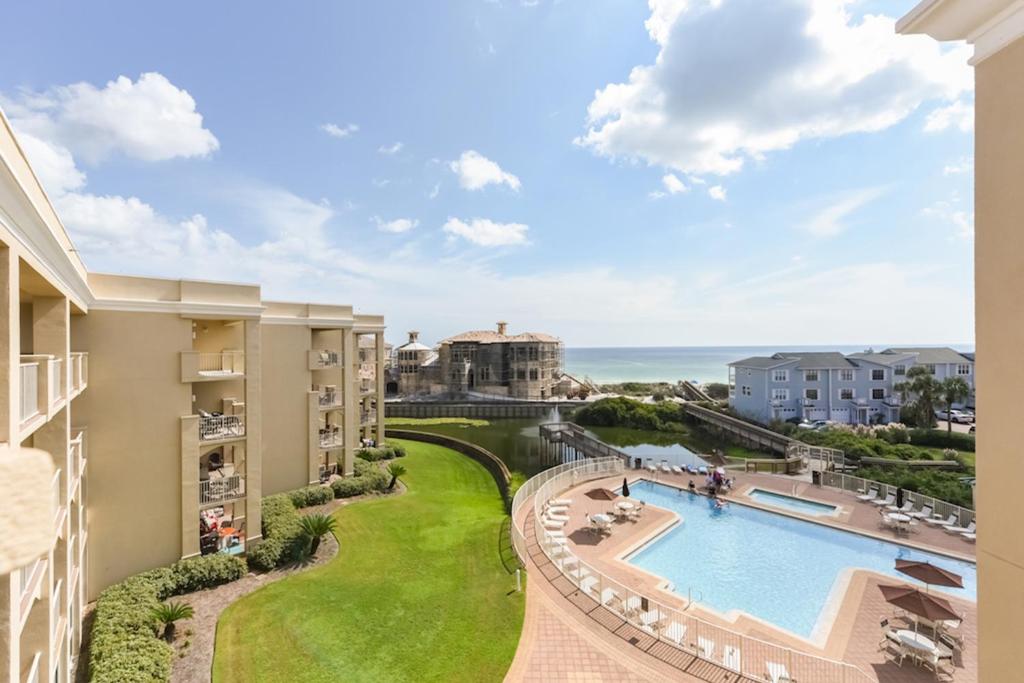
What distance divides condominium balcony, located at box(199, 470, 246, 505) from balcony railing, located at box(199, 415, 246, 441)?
1451 mm

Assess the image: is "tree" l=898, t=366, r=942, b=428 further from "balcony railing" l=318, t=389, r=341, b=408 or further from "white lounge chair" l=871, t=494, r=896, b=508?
"balcony railing" l=318, t=389, r=341, b=408

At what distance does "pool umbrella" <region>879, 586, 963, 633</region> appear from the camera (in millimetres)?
10234

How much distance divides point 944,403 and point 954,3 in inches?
1918

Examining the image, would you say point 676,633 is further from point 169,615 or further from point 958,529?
point 958,529

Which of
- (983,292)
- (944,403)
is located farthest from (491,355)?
(983,292)

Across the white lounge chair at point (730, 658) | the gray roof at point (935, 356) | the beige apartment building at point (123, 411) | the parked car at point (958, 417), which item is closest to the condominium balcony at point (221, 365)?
the beige apartment building at point (123, 411)

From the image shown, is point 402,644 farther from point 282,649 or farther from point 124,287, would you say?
point 124,287

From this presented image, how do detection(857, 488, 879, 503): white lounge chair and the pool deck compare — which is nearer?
the pool deck

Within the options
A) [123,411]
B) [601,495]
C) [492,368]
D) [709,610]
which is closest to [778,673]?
[709,610]

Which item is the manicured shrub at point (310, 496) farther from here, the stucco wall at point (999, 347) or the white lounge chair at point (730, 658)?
the stucco wall at point (999, 347)

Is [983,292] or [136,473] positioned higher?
[983,292]

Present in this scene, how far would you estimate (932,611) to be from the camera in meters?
10.4

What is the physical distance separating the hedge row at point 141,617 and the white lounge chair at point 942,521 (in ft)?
86.5

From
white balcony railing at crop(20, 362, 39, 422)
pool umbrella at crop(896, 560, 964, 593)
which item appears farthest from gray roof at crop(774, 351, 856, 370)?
white balcony railing at crop(20, 362, 39, 422)
